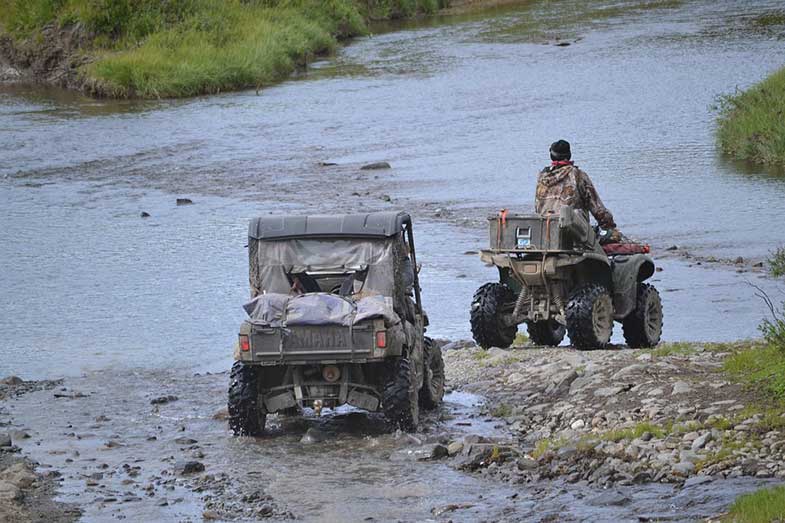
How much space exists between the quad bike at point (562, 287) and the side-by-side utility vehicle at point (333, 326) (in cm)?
170

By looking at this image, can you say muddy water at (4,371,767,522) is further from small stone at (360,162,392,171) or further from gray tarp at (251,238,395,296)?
small stone at (360,162,392,171)

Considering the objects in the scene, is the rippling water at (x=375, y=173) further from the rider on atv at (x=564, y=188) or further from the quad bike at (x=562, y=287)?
the rider on atv at (x=564, y=188)

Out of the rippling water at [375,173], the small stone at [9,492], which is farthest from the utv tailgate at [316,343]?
the rippling water at [375,173]

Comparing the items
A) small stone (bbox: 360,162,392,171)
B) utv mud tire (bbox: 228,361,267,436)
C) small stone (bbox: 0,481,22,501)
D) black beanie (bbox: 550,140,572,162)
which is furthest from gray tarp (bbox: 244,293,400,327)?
small stone (bbox: 360,162,392,171)

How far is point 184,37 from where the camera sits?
49.6 meters

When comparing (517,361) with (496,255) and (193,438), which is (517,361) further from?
(193,438)

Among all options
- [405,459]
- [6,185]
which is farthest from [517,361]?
[6,185]

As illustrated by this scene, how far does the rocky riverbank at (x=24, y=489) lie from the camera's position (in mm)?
10711

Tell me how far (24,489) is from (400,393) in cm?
302

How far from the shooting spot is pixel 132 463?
1232 centimetres

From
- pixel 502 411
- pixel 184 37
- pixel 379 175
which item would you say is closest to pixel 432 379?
pixel 502 411

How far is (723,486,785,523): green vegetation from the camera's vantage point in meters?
8.67

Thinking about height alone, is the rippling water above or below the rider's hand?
below

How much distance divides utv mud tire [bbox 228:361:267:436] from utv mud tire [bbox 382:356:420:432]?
3.51ft
